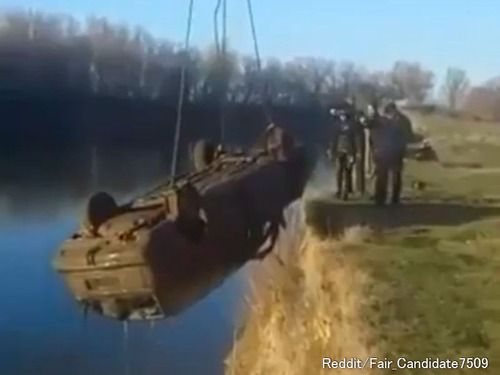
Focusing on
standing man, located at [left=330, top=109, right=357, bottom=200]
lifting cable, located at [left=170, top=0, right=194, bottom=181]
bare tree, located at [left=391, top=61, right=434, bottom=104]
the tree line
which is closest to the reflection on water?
lifting cable, located at [left=170, top=0, right=194, bottom=181]

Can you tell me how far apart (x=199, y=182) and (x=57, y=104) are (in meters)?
0.27

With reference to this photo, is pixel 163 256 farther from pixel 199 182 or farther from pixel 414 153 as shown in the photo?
pixel 414 153

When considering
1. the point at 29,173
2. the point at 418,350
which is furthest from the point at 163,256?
the point at 418,350

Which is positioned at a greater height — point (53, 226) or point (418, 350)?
point (53, 226)

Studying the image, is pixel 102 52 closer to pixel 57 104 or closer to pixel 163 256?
pixel 57 104

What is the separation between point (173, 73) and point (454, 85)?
1.56 feet

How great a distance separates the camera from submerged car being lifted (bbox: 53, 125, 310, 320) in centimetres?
186

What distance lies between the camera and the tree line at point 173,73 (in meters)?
1.95

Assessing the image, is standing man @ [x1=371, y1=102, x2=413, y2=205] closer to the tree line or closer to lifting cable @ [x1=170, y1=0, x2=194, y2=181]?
the tree line

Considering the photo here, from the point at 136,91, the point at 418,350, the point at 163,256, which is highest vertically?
the point at 136,91

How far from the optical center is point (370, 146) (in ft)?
6.51

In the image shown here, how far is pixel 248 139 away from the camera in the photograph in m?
1.96

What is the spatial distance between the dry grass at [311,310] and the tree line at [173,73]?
0.82 ft

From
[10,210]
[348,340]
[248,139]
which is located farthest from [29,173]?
[348,340]
